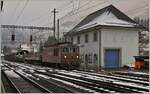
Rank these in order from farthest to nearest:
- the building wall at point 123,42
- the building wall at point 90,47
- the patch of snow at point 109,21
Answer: the patch of snow at point 109,21 → the building wall at point 90,47 → the building wall at point 123,42

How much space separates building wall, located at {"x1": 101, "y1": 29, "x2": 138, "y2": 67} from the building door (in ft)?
1.38

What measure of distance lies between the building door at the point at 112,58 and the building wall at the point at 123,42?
1.38 ft

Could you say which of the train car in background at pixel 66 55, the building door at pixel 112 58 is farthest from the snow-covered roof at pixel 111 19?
the train car in background at pixel 66 55

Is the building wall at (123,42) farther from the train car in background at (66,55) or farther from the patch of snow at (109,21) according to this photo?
the train car in background at (66,55)

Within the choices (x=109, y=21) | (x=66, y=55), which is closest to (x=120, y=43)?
(x=109, y=21)

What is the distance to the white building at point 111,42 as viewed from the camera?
33153 millimetres

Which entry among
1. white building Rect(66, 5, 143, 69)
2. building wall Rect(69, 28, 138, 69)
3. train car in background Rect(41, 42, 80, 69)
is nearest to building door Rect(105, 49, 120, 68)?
white building Rect(66, 5, 143, 69)

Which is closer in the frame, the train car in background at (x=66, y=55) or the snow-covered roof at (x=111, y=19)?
the train car in background at (x=66, y=55)

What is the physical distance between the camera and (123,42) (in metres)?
34.5

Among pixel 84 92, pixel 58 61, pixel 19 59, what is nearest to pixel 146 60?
pixel 58 61

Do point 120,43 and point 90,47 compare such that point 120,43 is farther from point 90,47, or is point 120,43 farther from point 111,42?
point 90,47

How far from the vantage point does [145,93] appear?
11.5m

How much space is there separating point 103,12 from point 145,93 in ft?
88.7

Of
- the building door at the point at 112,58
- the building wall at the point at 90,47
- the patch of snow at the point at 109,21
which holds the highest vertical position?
the patch of snow at the point at 109,21
